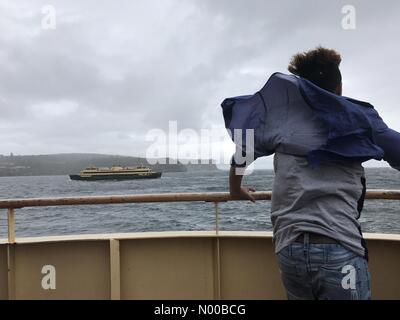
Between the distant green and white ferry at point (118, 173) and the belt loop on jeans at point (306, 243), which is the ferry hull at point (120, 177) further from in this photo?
the belt loop on jeans at point (306, 243)

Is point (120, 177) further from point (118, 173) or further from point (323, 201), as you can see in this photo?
point (323, 201)

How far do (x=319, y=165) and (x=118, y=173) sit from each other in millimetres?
60903

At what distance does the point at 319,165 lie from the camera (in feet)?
3.69

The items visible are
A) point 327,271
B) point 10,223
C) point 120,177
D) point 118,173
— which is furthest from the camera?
point 120,177

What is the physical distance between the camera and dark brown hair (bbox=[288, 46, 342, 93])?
121cm

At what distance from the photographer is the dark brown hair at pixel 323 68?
121cm

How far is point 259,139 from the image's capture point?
121cm

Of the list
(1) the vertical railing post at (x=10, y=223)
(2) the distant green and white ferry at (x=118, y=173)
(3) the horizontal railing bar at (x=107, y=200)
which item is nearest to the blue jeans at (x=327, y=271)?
(3) the horizontal railing bar at (x=107, y=200)

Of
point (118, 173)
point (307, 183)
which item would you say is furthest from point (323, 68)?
point (118, 173)

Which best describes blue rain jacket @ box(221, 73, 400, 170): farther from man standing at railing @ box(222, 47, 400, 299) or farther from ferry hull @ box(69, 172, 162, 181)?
ferry hull @ box(69, 172, 162, 181)

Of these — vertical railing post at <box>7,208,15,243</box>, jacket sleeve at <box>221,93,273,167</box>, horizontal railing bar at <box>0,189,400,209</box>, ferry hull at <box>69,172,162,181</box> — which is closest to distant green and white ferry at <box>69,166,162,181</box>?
ferry hull at <box>69,172,162,181</box>

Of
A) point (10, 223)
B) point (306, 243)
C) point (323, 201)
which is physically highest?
point (323, 201)
